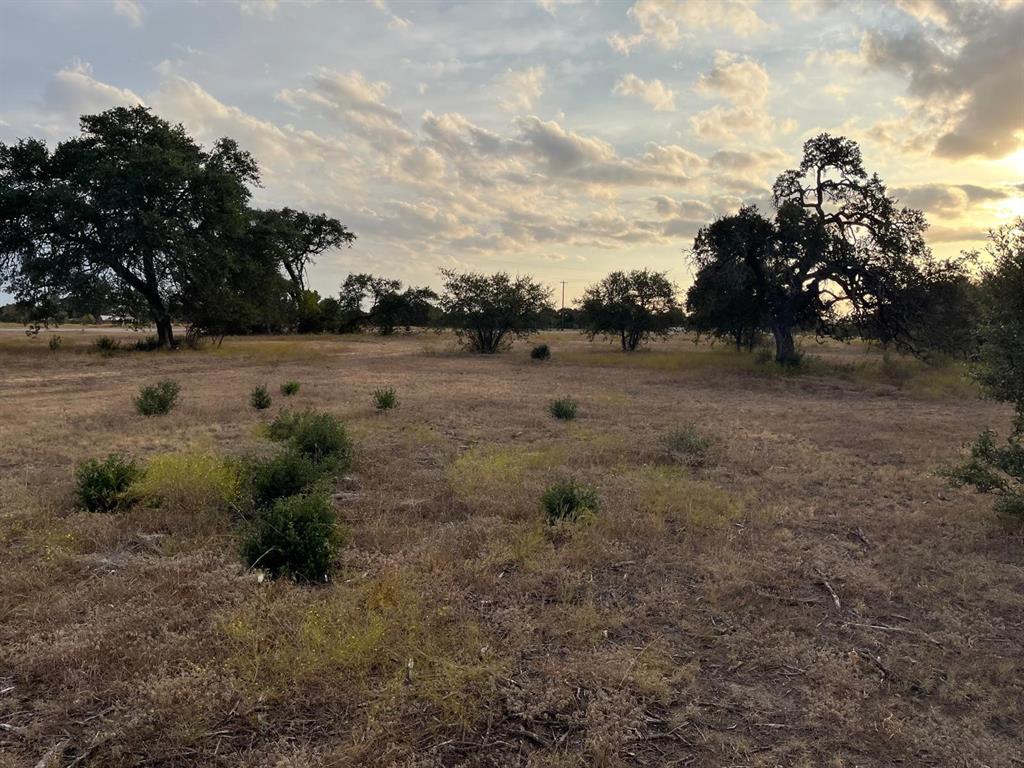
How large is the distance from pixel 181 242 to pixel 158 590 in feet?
96.1

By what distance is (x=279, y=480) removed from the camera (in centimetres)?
639

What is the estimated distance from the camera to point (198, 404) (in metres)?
13.6

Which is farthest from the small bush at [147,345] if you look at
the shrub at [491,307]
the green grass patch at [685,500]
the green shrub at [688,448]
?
the green grass patch at [685,500]

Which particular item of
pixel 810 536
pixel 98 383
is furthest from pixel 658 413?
pixel 98 383

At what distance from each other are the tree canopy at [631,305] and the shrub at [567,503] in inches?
1315

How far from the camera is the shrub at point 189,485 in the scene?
6285mm

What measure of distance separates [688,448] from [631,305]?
29.9 m

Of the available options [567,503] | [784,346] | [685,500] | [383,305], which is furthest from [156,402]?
[383,305]

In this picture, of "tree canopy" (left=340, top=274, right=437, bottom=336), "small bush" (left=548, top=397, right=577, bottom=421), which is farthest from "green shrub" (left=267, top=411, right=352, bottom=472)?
"tree canopy" (left=340, top=274, right=437, bottom=336)

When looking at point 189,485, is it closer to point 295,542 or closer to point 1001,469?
point 295,542

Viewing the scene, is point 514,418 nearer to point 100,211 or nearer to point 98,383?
point 98,383

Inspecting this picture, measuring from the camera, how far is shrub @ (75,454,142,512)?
244 inches

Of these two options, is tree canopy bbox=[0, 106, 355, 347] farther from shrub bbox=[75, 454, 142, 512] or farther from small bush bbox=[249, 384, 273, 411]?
shrub bbox=[75, 454, 142, 512]

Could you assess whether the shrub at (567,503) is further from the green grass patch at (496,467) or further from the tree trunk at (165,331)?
the tree trunk at (165,331)
